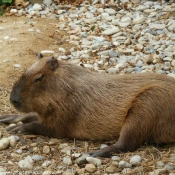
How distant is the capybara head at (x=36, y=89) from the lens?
4957 millimetres

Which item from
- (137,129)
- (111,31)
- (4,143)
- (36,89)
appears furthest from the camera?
(111,31)

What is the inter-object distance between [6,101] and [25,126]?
918mm

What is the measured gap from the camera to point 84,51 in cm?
748

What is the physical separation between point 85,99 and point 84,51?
8.41ft

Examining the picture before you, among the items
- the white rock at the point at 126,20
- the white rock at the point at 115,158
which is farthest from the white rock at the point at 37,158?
the white rock at the point at 126,20

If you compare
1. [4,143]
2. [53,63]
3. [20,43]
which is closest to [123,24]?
[20,43]

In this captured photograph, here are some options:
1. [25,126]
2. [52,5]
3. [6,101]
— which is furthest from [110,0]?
[25,126]

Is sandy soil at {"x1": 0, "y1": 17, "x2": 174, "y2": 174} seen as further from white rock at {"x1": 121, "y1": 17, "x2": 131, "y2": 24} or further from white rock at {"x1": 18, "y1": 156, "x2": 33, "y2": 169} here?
white rock at {"x1": 121, "y1": 17, "x2": 131, "y2": 24}

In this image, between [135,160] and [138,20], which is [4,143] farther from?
[138,20]

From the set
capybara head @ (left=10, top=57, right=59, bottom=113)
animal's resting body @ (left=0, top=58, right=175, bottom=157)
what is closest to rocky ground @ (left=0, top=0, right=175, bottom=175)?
animal's resting body @ (left=0, top=58, right=175, bottom=157)

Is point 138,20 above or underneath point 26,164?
above

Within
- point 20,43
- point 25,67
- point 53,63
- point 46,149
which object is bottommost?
point 46,149

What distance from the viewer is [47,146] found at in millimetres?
4832

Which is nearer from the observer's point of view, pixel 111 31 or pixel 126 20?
pixel 111 31
